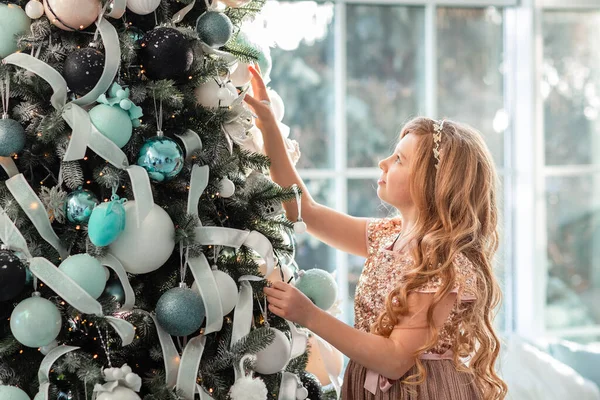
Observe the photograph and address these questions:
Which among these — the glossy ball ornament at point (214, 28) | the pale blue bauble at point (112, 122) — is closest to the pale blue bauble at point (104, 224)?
the pale blue bauble at point (112, 122)

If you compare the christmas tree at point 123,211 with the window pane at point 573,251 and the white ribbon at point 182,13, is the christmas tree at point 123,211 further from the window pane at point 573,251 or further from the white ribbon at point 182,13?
the window pane at point 573,251

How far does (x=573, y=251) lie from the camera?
3.18 metres

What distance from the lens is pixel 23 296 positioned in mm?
1109

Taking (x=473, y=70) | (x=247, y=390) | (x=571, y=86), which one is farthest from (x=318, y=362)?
(x=571, y=86)

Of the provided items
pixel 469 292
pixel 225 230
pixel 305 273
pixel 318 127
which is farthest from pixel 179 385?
pixel 318 127

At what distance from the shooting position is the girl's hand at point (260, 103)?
147 centimetres

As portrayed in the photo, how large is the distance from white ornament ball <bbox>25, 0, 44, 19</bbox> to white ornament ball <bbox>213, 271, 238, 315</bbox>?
18.7 inches

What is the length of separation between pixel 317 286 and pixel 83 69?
602 millimetres

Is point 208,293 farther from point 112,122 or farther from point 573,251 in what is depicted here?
point 573,251

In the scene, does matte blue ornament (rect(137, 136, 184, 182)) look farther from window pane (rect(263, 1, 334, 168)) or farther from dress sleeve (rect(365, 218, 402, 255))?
window pane (rect(263, 1, 334, 168))

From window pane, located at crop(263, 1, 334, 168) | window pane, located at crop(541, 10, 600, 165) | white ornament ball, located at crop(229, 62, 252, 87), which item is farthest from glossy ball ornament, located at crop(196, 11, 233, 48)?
window pane, located at crop(541, 10, 600, 165)

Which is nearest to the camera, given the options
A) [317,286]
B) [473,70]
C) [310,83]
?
[317,286]

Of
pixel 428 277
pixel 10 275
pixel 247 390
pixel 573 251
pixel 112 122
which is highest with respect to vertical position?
pixel 112 122

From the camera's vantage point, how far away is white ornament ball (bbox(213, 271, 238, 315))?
3.81ft
